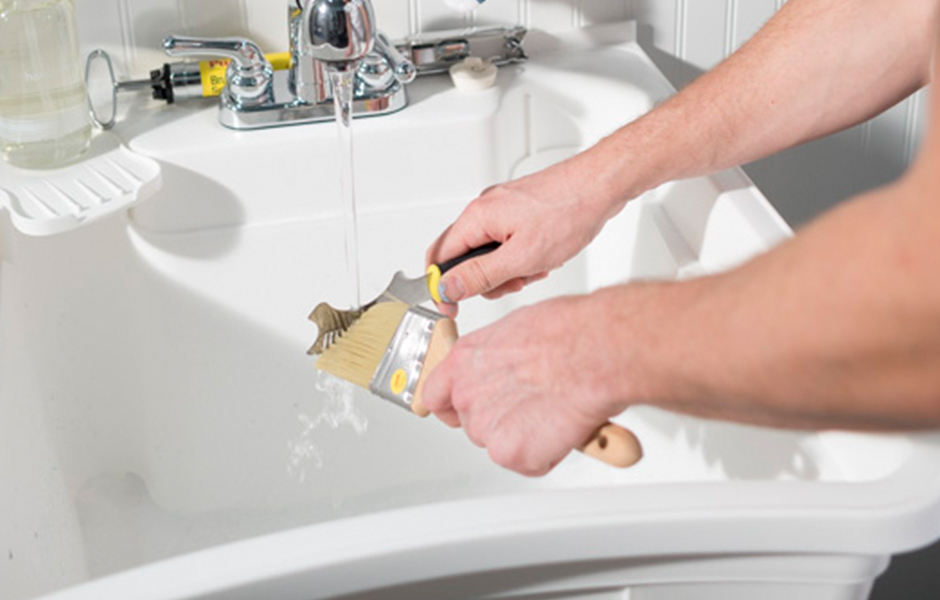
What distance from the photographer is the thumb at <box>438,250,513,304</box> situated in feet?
3.13

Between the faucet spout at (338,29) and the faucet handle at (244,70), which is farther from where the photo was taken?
the faucet handle at (244,70)

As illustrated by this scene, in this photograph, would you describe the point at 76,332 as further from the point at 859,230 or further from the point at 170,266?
the point at 859,230

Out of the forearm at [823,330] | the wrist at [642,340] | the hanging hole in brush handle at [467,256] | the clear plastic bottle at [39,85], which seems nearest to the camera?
the forearm at [823,330]

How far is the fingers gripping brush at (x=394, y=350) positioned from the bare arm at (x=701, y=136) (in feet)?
0.20

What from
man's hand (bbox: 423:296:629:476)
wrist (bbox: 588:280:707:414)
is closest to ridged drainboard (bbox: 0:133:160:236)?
man's hand (bbox: 423:296:629:476)

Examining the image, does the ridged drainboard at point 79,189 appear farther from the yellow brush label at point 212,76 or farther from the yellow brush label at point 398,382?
the yellow brush label at point 398,382

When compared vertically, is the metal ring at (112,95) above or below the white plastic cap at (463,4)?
below

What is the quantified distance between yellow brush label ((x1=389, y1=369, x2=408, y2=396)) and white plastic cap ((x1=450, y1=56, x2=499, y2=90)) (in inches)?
15.4

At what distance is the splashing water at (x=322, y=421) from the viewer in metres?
1.16

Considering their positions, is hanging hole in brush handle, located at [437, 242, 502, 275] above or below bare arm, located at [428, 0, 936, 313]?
below

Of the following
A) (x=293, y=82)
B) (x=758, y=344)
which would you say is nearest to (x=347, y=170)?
(x=293, y=82)

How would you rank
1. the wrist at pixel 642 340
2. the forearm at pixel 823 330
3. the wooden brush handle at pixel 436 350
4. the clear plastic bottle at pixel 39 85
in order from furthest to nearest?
the clear plastic bottle at pixel 39 85
the wooden brush handle at pixel 436 350
the wrist at pixel 642 340
the forearm at pixel 823 330

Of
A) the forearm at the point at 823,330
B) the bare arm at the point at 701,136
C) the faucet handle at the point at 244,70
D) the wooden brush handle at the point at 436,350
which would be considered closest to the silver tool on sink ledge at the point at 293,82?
the faucet handle at the point at 244,70

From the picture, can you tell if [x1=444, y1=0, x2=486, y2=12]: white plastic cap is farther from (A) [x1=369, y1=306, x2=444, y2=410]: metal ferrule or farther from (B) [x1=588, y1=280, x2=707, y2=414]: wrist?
(B) [x1=588, y1=280, x2=707, y2=414]: wrist
